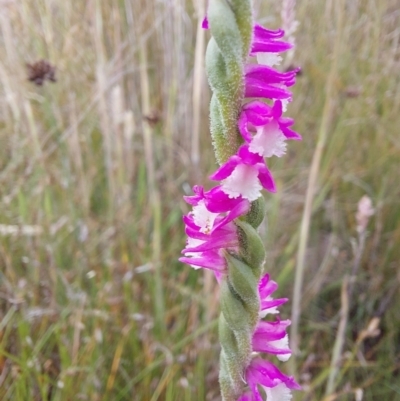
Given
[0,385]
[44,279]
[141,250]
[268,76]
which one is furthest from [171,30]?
[268,76]

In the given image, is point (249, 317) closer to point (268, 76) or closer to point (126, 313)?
point (268, 76)

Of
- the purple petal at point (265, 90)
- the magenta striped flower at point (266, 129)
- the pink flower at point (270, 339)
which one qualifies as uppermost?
the purple petal at point (265, 90)

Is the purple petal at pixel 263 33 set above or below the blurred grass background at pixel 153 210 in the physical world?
above

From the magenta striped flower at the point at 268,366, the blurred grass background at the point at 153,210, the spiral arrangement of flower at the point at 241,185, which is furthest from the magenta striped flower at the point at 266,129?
the blurred grass background at the point at 153,210

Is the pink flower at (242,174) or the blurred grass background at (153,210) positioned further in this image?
the blurred grass background at (153,210)

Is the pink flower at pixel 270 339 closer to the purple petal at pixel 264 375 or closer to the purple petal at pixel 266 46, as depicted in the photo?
the purple petal at pixel 264 375

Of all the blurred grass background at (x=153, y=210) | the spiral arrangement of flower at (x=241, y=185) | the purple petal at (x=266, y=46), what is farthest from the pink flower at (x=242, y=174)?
the blurred grass background at (x=153, y=210)

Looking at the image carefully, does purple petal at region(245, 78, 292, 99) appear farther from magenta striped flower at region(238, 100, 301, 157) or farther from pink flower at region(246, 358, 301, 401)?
pink flower at region(246, 358, 301, 401)
